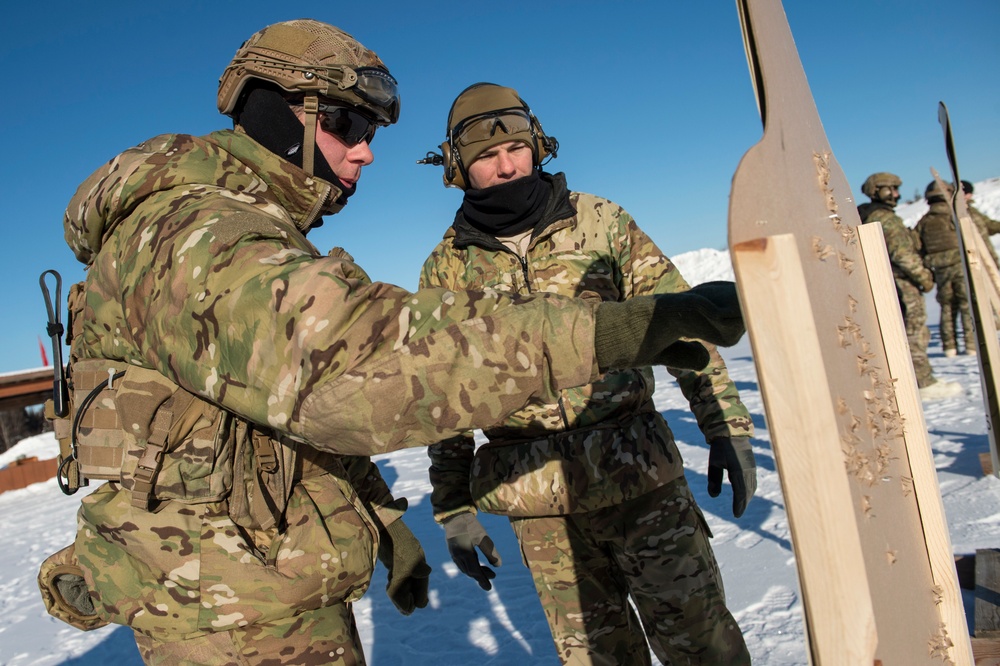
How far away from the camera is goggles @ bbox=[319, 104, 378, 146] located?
1672 mm

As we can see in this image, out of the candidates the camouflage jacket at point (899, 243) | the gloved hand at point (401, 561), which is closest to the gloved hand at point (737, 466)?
the gloved hand at point (401, 561)

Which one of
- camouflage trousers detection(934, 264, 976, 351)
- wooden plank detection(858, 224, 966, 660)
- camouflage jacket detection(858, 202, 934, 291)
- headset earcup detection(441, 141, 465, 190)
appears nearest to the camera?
wooden plank detection(858, 224, 966, 660)

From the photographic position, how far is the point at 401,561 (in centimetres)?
211

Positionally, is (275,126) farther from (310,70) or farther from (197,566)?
(197,566)

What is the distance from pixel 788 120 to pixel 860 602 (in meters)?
0.62

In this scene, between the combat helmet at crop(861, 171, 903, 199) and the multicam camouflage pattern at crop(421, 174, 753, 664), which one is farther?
the combat helmet at crop(861, 171, 903, 199)

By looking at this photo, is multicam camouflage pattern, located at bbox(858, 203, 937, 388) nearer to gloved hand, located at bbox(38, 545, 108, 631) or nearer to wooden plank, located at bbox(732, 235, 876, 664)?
wooden plank, located at bbox(732, 235, 876, 664)

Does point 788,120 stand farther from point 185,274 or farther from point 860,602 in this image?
point 185,274

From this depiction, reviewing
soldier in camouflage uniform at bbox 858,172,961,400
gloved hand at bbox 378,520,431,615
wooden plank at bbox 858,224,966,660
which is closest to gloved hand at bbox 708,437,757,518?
gloved hand at bbox 378,520,431,615

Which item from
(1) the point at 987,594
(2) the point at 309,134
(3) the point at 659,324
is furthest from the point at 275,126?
(1) the point at 987,594

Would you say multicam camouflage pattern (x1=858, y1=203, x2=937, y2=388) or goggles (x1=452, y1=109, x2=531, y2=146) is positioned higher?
goggles (x1=452, y1=109, x2=531, y2=146)

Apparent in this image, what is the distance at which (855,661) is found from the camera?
79 cm

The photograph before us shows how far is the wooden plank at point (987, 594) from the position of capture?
2713mm

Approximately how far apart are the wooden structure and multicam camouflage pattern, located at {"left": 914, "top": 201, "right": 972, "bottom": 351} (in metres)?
8.98
